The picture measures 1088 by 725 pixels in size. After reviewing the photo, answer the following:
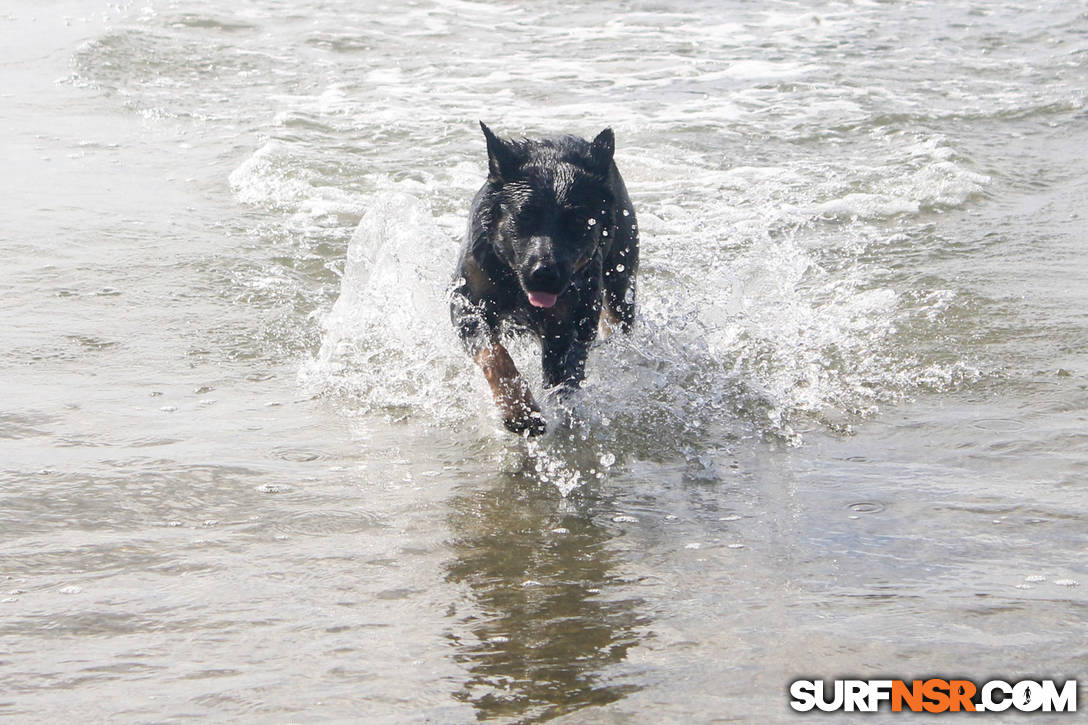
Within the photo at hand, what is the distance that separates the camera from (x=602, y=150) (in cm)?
561

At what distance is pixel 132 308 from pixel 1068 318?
5.51 m

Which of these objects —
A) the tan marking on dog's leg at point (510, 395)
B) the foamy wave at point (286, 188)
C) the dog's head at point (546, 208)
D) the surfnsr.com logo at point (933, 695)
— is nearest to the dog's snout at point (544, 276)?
the dog's head at point (546, 208)

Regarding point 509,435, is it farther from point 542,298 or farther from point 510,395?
point 542,298

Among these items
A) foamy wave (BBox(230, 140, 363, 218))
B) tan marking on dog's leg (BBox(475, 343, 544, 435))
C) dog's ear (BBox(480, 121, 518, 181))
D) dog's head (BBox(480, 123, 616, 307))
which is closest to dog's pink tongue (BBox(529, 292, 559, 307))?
dog's head (BBox(480, 123, 616, 307))

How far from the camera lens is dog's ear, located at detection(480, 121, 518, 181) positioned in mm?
5449

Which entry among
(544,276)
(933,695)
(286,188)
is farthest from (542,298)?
(286,188)

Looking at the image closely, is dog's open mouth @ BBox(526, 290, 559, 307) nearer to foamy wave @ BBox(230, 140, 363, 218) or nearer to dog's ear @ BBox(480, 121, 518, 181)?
dog's ear @ BBox(480, 121, 518, 181)

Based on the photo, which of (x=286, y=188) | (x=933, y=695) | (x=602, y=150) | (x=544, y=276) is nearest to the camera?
(x=933, y=695)

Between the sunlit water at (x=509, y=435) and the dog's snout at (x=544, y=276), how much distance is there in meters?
0.79

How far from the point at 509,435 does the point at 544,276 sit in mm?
878

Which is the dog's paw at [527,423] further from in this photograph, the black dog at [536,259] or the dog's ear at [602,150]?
the dog's ear at [602,150]

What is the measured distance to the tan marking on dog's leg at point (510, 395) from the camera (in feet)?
18.1

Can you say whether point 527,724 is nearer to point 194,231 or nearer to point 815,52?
point 194,231

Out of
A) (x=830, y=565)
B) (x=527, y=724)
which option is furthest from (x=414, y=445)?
(x=527, y=724)
